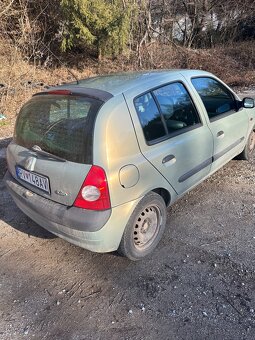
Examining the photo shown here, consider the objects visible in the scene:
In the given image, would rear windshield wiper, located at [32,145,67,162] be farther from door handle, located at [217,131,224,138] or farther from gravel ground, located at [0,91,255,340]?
door handle, located at [217,131,224,138]

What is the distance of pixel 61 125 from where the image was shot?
2584 millimetres

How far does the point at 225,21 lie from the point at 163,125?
1571 centimetres

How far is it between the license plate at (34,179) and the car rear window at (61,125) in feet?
0.77

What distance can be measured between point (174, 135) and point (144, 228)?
0.91 meters

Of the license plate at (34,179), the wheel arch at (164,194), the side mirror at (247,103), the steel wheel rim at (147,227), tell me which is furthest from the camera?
the side mirror at (247,103)

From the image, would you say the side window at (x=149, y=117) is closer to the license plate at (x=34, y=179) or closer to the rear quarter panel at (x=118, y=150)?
the rear quarter panel at (x=118, y=150)

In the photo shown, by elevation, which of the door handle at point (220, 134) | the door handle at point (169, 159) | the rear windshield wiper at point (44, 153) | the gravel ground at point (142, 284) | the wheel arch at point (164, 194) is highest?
the rear windshield wiper at point (44, 153)

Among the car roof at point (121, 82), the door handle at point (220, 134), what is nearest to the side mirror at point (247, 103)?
the door handle at point (220, 134)

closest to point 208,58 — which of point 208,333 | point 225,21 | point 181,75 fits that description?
point 225,21

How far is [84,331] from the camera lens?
2.20m

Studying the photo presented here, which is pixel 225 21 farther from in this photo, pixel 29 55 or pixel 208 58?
pixel 29 55

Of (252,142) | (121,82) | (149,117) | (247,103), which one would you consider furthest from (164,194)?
(252,142)

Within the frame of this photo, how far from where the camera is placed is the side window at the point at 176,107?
9.50 ft

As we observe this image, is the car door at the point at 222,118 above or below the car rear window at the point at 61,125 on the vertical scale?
below
